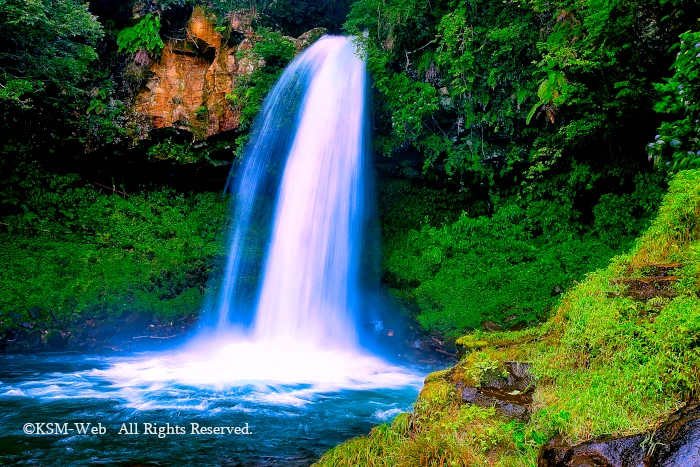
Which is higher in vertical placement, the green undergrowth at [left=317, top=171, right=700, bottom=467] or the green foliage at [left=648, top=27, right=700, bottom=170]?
the green foliage at [left=648, top=27, right=700, bottom=170]

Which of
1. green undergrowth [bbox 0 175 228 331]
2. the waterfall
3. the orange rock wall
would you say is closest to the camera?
green undergrowth [bbox 0 175 228 331]

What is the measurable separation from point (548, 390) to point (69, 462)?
4503mm

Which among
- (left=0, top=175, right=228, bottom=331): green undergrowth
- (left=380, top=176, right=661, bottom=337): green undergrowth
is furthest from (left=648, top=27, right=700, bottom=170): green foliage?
(left=0, top=175, right=228, bottom=331): green undergrowth

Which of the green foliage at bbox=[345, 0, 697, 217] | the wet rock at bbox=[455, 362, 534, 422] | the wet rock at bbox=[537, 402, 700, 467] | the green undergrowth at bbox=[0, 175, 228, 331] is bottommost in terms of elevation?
the wet rock at bbox=[455, 362, 534, 422]

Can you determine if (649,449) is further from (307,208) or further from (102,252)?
(102,252)

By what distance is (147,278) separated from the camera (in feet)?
35.3

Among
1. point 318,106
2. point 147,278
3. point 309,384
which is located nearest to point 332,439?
point 309,384

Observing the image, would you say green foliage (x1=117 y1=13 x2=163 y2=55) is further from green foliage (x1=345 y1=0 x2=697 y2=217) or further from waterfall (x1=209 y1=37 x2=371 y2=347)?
green foliage (x1=345 y1=0 x2=697 y2=217)

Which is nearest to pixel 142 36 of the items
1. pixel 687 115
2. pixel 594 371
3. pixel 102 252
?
pixel 102 252

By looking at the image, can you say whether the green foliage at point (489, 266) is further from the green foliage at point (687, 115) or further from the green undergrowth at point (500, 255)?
the green foliage at point (687, 115)

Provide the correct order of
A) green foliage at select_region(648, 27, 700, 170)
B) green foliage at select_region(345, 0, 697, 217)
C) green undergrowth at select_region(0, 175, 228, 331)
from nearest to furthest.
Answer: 1. green foliage at select_region(648, 27, 700, 170)
2. green foliage at select_region(345, 0, 697, 217)
3. green undergrowth at select_region(0, 175, 228, 331)

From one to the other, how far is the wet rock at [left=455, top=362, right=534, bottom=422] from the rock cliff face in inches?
402

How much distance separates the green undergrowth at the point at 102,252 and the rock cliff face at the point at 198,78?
235 cm

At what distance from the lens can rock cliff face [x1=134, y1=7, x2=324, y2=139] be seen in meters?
12.5
